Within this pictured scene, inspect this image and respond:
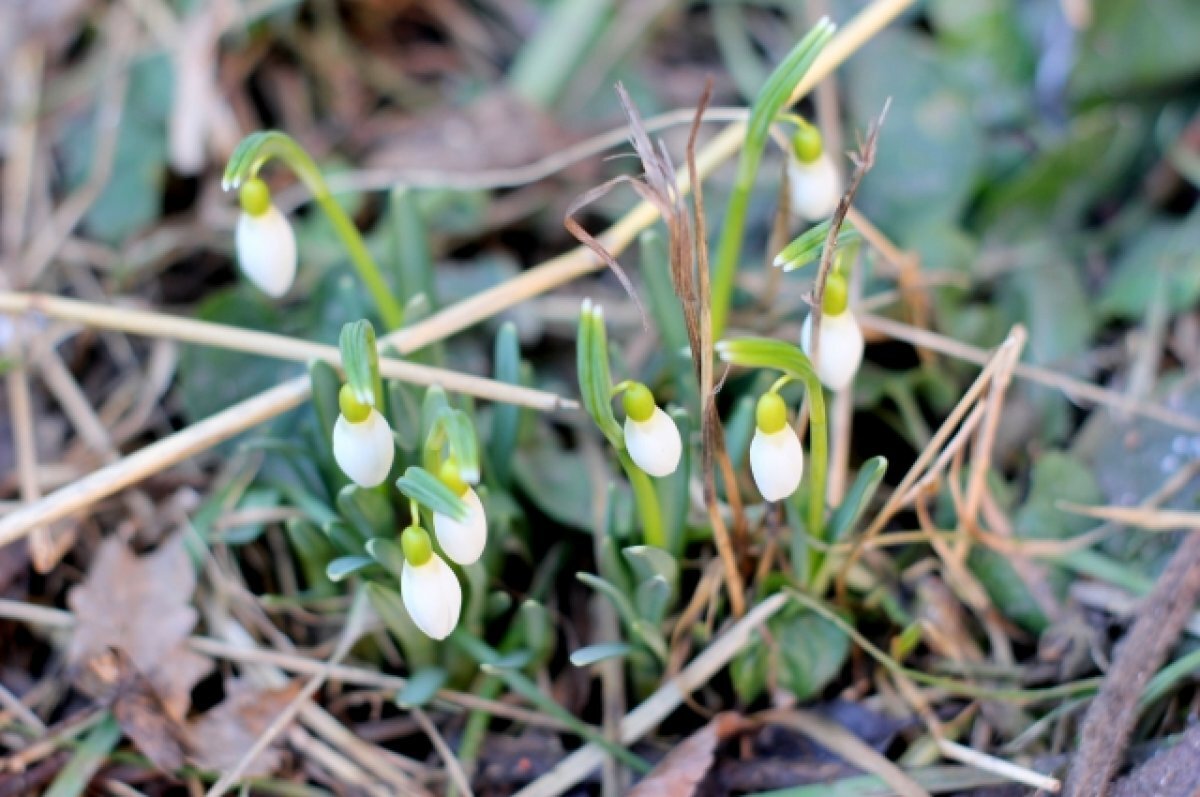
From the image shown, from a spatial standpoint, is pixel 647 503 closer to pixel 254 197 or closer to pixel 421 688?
pixel 421 688

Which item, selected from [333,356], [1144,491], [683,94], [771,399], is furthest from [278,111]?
[1144,491]

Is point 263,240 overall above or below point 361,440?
above

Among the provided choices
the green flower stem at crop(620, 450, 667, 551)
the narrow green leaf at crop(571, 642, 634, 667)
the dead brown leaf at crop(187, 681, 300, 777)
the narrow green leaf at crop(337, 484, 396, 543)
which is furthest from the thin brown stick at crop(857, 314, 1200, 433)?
the dead brown leaf at crop(187, 681, 300, 777)

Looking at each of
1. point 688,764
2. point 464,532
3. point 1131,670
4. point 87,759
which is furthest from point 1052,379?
point 87,759

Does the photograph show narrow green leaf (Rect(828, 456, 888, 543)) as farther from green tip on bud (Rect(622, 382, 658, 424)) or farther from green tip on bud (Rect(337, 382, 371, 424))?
green tip on bud (Rect(337, 382, 371, 424))

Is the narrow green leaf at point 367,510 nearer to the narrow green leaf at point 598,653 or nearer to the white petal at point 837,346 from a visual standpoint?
the narrow green leaf at point 598,653

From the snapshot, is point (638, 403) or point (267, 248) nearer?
point (638, 403)
